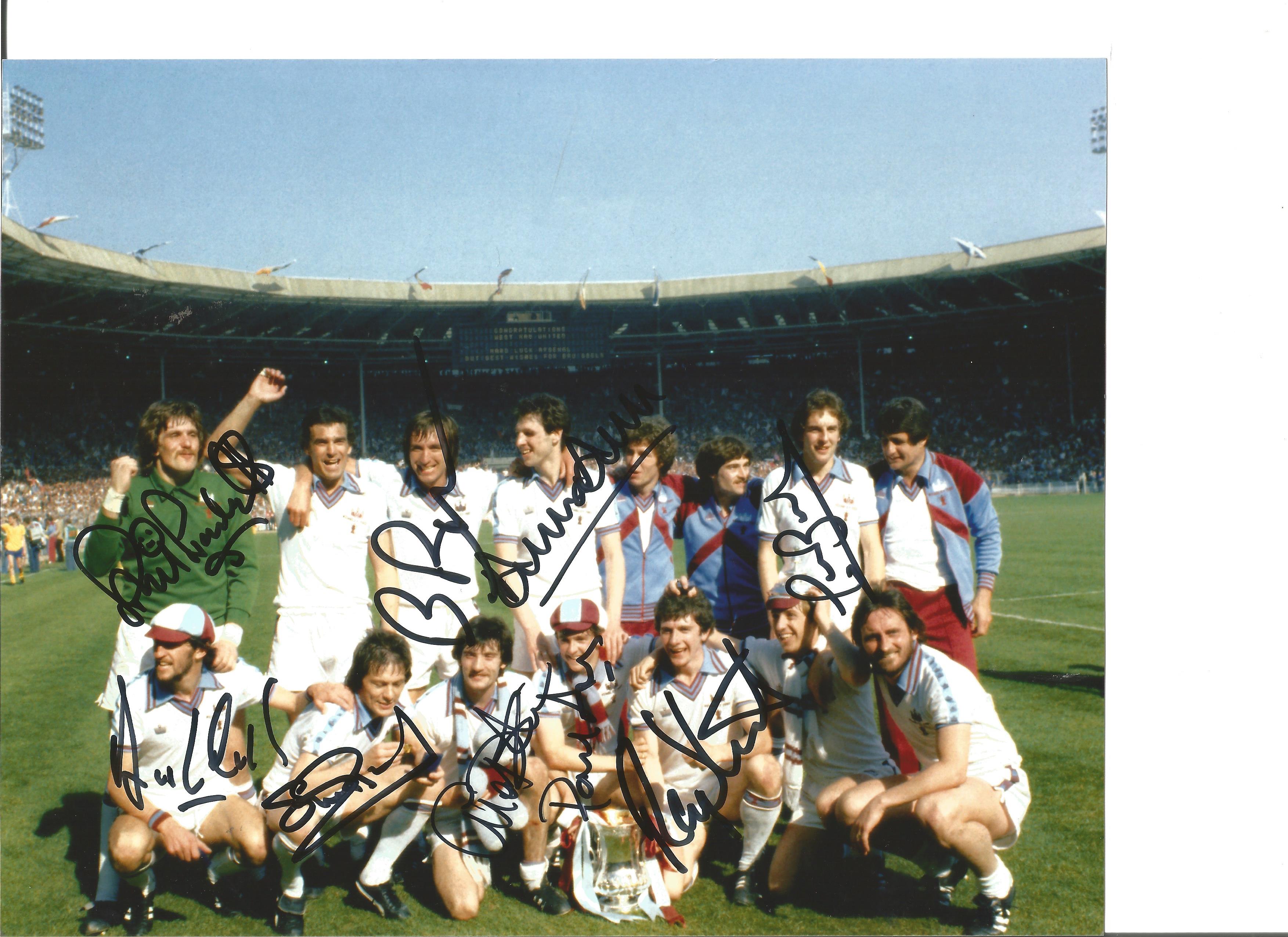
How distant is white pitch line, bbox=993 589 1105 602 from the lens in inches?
305

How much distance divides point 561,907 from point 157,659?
1487mm

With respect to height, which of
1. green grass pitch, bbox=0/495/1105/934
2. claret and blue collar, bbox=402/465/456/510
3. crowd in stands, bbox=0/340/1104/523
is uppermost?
crowd in stands, bbox=0/340/1104/523

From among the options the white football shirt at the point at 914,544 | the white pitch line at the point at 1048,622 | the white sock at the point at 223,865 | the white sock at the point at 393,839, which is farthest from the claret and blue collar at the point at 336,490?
the white pitch line at the point at 1048,622

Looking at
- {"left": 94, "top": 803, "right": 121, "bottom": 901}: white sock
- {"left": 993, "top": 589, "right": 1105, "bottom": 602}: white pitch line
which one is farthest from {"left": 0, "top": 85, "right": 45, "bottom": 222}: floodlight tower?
{"left": 993, "top": 589, "right": 1105, "bottom": 602}: white pitch line

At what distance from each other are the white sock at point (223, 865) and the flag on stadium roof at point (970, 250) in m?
3.22

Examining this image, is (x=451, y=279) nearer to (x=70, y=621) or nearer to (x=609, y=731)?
(x=609, y=731)

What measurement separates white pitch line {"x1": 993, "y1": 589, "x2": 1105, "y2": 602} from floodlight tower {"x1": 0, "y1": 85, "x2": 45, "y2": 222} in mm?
7099

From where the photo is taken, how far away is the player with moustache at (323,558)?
316cm
